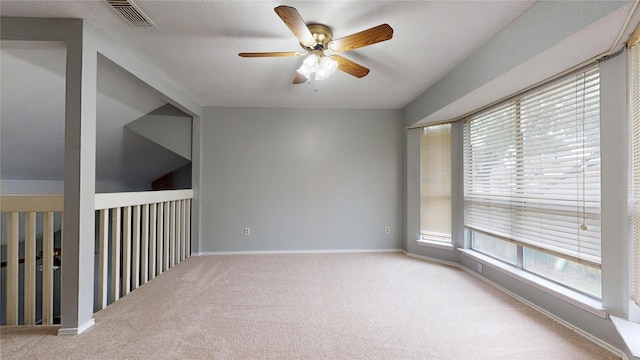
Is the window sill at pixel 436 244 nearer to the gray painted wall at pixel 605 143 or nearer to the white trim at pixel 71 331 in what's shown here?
the gray painted wall at pixel 605 143

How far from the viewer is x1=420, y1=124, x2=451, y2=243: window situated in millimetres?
3938

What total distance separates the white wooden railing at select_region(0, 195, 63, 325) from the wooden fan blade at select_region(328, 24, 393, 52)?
250cm

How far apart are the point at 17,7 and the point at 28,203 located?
1.47m

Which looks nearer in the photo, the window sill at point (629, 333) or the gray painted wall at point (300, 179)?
the window sill at point (629, 333)

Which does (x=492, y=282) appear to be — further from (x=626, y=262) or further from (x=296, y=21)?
(x=296, y=21)

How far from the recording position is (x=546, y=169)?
7.95 feet

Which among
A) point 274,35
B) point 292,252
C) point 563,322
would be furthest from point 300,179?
point 563,322

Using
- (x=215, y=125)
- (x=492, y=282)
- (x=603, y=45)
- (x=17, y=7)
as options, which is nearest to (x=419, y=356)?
(x=492, y=282)

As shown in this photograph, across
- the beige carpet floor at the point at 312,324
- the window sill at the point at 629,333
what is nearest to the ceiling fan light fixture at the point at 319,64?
the beige carpet floor at the point at 312,324

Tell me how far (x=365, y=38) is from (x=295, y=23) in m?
0.50

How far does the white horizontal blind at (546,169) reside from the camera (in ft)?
6.81

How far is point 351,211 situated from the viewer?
177 inches

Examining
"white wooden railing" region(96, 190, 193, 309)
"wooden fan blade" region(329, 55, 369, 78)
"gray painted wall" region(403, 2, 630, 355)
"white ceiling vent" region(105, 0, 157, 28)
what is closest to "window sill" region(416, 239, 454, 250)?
"gray painted wall" region(403, 2, 630, 355)

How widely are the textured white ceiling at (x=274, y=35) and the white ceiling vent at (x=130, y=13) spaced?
0.18ft
